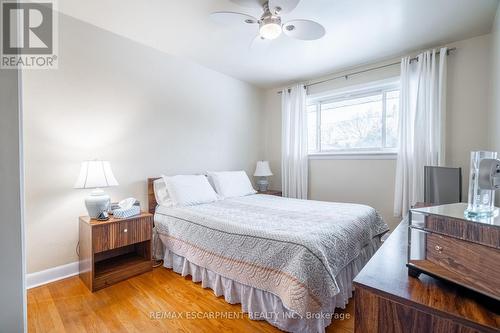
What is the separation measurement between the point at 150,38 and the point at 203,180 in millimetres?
1793

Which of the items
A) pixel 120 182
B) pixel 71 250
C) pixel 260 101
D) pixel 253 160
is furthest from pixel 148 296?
pixel 260 101

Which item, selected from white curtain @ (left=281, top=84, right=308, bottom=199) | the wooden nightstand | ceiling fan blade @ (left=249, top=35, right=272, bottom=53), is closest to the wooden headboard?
the wooden nightstand

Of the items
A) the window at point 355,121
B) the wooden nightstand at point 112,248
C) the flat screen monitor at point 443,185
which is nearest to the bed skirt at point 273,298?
the wooden nightstand at point 112,248

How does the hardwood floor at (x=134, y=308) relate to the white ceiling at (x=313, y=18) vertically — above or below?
below

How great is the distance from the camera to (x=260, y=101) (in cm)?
448

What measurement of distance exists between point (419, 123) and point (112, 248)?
12.1 feet

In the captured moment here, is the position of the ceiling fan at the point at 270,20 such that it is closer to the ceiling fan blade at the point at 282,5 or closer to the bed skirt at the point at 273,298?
the ceiling fan blade at the point at 282,5

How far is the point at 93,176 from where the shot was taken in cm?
212

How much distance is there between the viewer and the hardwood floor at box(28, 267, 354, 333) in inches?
63.2

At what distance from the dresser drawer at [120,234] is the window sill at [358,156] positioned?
2691mm

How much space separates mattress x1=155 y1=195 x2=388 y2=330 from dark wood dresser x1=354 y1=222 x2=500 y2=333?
0.63 meters

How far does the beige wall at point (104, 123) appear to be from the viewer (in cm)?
212

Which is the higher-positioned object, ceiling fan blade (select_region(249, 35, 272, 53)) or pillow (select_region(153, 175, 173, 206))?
ceiling fan blade (select_region(249, 35, 272, 53))

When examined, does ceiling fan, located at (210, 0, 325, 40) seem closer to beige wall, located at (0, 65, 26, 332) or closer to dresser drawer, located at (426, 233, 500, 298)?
beige wall, located at (0, 65, 26, 332)
